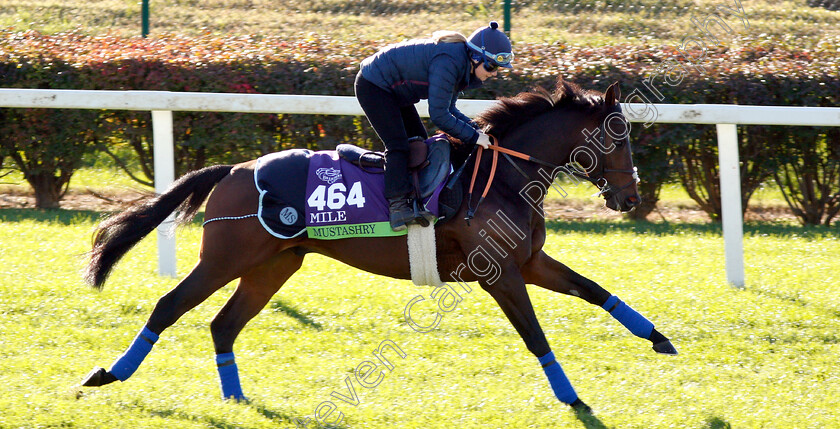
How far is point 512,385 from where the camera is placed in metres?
4.77

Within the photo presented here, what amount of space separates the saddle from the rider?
0.06m

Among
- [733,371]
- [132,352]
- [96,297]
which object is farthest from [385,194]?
[96,297]

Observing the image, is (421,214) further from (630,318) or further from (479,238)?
(630,318)

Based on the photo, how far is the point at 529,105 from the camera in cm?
479

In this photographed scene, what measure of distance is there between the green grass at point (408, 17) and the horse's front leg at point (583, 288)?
6.37 meters

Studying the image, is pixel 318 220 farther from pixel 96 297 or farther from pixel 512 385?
pixel 96 297

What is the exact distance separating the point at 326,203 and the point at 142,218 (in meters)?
1.05

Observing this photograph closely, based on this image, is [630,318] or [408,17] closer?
[630,318]

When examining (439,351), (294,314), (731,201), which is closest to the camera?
(439,351)

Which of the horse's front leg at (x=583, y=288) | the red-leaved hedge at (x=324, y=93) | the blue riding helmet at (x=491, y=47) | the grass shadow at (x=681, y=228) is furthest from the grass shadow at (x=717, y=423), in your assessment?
the red-leaved hedge at (x=324, y=93)

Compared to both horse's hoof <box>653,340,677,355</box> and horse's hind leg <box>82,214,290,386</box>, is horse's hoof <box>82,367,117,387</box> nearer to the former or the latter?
horse's hind leg <box>82,214,290,386</box>

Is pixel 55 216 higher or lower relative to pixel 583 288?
lower

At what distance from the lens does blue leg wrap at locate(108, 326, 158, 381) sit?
4.49m

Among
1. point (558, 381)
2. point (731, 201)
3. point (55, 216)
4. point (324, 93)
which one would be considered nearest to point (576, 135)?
point (558, 381)
